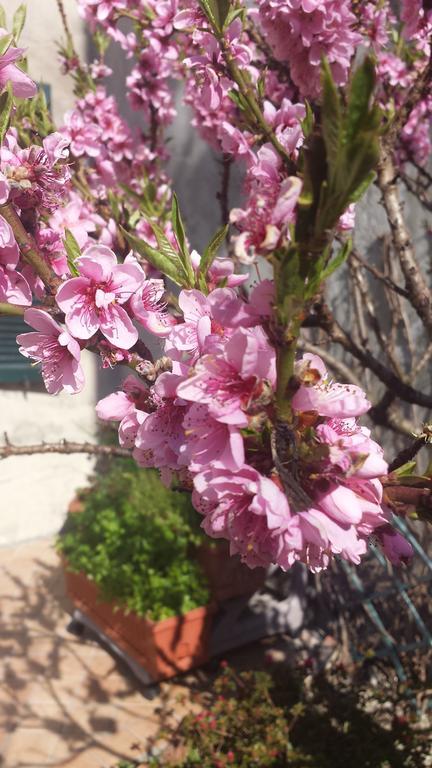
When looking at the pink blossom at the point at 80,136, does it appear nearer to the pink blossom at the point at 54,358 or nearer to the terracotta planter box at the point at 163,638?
the pink blossom at the point at 54,358

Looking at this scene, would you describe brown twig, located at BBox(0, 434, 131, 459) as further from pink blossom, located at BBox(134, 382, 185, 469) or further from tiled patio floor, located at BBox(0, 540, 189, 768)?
tiled patio floor, located at BBox(0, 540, 189, 768)

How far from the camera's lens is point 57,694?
308cm

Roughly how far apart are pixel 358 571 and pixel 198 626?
93cm

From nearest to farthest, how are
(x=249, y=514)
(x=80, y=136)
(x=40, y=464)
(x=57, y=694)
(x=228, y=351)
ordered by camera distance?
(x=228, y=351) → (x=249, y=514) → (x=80, y=136) → (x=57, y=694) → (x=40, y=464)

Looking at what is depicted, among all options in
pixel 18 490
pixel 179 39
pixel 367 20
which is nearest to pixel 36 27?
pixel 179 39

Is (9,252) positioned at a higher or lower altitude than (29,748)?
higher

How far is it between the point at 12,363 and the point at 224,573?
207cm

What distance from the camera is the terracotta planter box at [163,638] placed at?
2.93 meters

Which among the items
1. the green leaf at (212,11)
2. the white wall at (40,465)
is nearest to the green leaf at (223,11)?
the green leaf at (212,11)

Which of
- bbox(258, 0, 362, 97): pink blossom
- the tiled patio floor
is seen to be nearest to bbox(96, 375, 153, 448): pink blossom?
bbox(258, 0, 362, 97): pink blossom

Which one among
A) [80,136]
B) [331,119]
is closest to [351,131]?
[331,119]

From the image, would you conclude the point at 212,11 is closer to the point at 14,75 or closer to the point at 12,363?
the point at 14,75

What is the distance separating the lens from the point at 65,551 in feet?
11.5

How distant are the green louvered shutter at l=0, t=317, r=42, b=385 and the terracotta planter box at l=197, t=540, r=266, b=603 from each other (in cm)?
171
